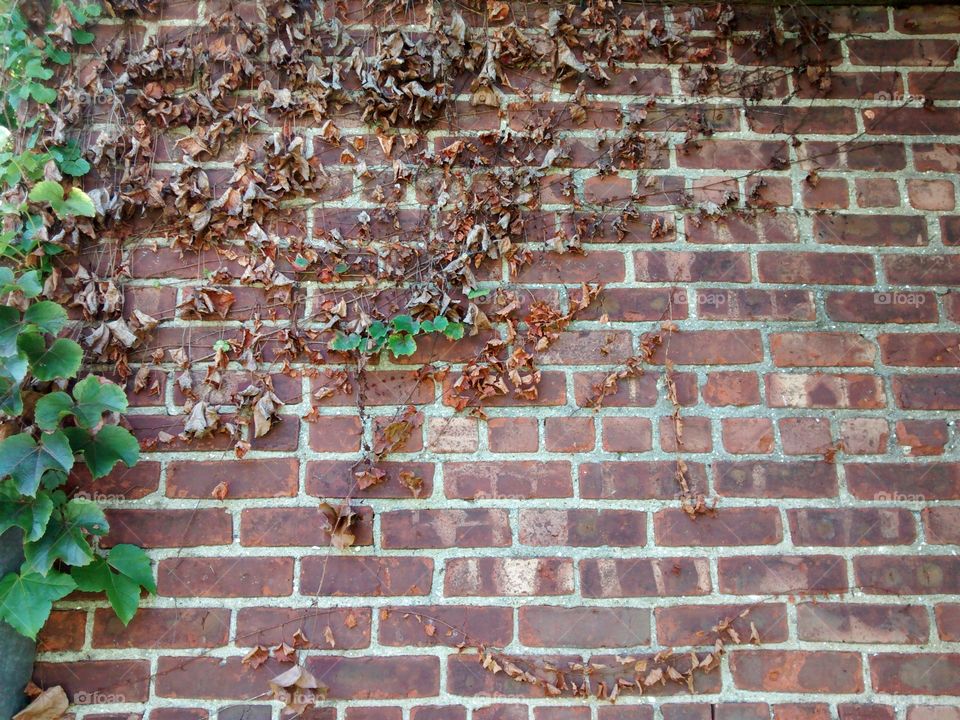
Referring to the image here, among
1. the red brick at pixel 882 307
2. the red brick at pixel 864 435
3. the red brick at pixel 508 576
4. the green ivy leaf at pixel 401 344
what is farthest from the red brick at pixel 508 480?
the red brick at pixel 882 307

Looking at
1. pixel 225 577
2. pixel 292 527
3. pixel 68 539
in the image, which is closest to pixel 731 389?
pixel 292 527

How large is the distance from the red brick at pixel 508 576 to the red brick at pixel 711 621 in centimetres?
20

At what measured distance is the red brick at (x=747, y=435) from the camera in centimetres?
153

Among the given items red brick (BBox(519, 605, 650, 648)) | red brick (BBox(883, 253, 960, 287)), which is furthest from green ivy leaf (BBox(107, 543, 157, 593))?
red brick (BBox(883, 253, 960, 287))

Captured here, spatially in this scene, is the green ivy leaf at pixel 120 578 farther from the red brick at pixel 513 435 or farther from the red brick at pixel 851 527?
the red brick at pixel 851 527

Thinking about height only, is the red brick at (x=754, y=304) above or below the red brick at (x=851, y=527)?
above

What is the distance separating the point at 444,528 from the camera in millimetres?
1489

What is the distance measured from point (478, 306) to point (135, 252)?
2.46ft

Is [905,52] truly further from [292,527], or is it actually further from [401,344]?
[292,527]

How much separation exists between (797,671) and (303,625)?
958 mm

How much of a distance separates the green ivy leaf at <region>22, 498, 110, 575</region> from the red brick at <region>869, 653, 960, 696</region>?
1.50 metres

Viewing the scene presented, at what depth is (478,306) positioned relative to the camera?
5.15ft

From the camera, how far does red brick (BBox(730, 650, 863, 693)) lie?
143 centimetres

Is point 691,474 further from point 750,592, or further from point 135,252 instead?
point 135,252
